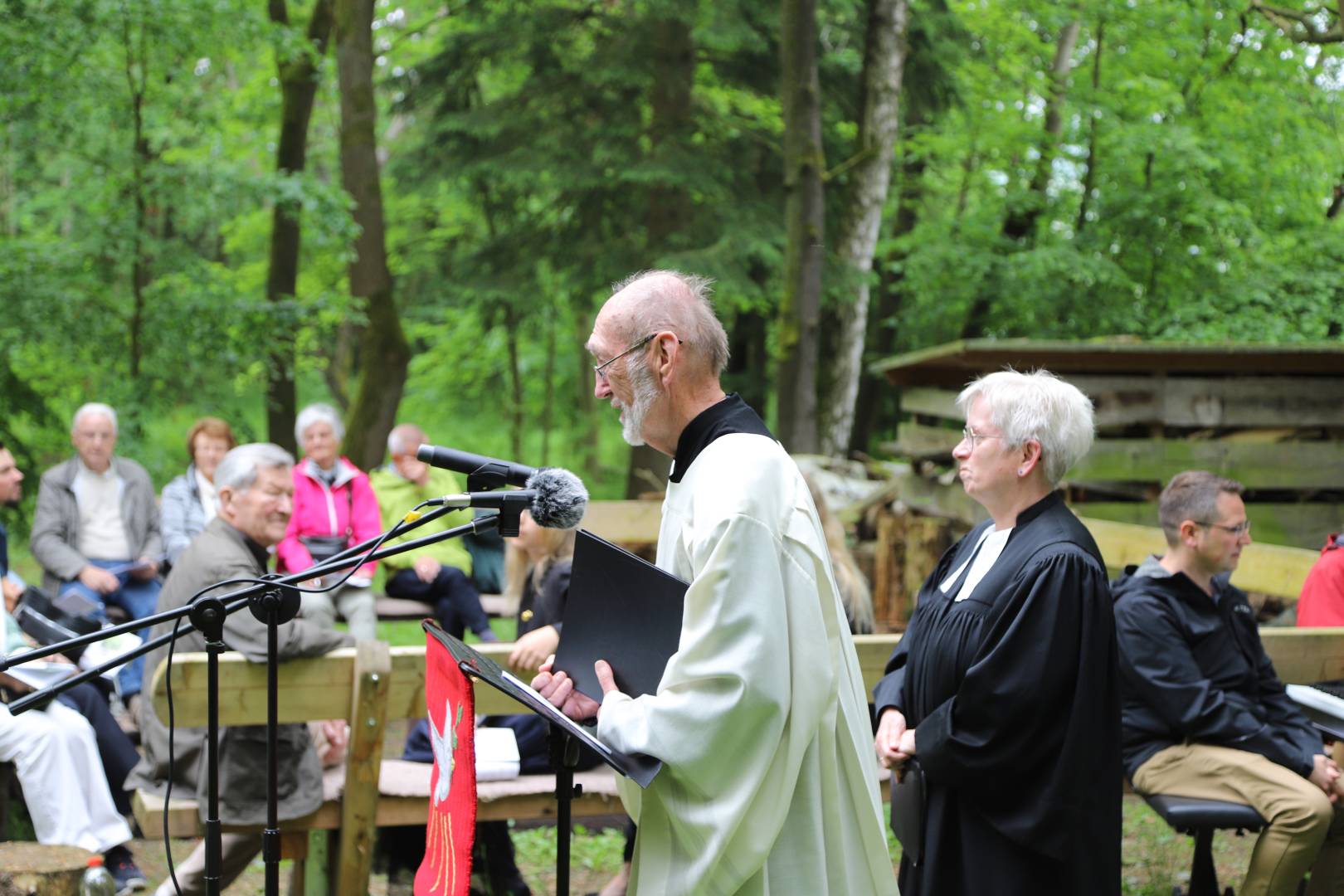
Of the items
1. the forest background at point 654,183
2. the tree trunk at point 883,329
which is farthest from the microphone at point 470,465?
the tree trunk at point 883,329

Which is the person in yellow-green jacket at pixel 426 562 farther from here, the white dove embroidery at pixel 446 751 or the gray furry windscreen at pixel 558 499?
the gray furry windscreen at pixel 558 499

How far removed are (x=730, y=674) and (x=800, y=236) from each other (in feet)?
32.0

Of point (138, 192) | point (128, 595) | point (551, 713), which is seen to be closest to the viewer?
point (551, 713)

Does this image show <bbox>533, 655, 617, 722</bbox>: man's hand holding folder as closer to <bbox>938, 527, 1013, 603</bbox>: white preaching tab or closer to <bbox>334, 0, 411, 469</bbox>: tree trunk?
<bbox>938, 527, 1013, 603</bbox>: white preaching tab

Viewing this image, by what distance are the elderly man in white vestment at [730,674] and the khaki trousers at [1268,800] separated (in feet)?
7.11

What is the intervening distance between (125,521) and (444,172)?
8065 mm

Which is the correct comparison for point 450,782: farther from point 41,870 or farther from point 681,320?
point 41,870

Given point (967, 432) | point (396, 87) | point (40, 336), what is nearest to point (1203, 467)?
point (967, 432)

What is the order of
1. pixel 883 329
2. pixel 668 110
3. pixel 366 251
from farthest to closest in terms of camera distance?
pixel 883 329
pixel 668 110
pixel 366 251

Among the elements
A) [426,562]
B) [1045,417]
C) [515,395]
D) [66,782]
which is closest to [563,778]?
[1045,417]

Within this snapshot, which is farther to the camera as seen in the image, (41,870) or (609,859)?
(609,859)

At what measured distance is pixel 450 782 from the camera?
2.71 m

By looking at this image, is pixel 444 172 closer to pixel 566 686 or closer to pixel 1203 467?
pixel 1203 467

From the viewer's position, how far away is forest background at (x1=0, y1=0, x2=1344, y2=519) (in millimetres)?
10266
